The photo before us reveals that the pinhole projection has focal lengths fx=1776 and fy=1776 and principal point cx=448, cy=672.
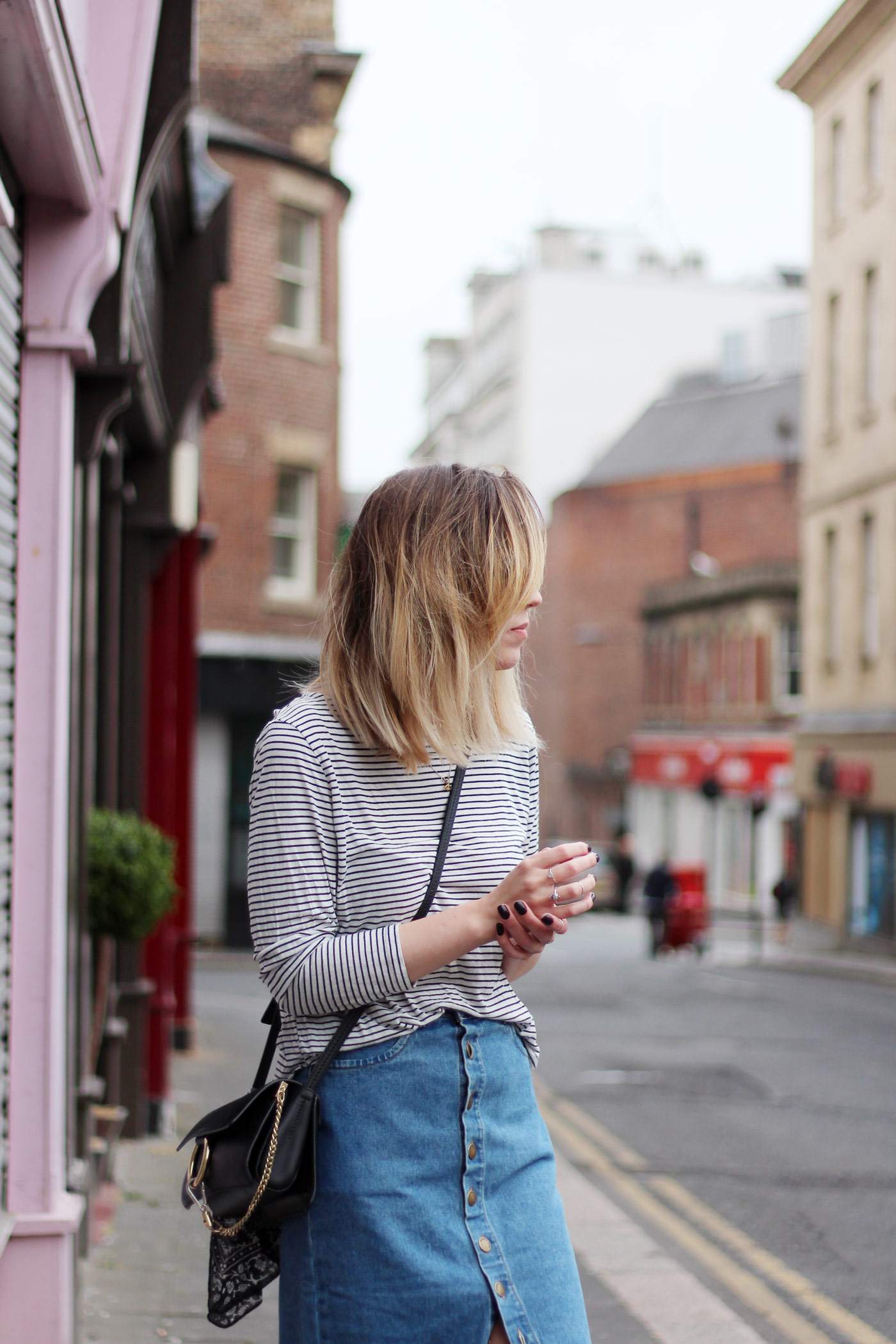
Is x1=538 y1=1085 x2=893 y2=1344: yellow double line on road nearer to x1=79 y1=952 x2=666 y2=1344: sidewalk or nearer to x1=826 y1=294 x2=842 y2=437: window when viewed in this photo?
x1=79 y1=952 x2=666 y2=1344: sidewalk

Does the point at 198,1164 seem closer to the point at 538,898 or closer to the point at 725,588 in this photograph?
the point at 538,898

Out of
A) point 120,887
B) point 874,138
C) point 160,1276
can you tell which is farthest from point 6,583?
point 874,138

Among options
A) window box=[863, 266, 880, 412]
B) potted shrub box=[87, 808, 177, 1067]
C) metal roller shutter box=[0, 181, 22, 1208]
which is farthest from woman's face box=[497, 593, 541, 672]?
window box=[863, 266, 880, 412]

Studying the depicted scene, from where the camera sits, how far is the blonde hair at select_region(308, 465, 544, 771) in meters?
2.53

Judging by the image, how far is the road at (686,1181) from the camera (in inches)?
240

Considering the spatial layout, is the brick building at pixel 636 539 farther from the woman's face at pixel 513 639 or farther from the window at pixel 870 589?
the woman's face at pixel 513 639

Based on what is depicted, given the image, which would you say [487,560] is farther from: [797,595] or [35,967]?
[797,595]

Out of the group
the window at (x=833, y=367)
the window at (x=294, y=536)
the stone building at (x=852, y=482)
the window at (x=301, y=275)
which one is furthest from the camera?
the window at (x=833, y=367)

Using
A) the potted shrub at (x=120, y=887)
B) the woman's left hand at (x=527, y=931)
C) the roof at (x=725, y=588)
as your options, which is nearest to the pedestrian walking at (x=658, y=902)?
the roof at (x=725, y=588)

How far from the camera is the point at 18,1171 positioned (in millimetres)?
4730

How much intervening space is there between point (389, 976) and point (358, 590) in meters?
0.58

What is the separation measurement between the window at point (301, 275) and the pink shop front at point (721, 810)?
2205cm

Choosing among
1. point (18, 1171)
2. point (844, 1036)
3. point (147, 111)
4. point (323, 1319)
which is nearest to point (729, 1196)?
point (18, 1171)

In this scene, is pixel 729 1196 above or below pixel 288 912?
below
